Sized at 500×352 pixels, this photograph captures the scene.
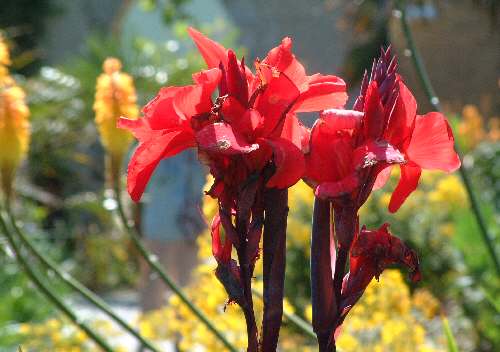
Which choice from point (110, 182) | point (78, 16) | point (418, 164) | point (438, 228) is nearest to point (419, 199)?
point (438, 228)

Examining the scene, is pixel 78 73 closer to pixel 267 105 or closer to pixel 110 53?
pixel 110 53

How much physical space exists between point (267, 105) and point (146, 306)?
3.96 metres

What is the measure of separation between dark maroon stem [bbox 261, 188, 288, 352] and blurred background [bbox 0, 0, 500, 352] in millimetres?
56

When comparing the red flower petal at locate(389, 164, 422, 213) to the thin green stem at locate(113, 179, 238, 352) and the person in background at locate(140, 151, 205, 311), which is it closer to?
the thin green stem at locate(113, 179, 238, 352)

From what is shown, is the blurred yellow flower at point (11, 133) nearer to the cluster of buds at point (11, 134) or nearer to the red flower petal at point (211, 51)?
the cluster of buds at point (11, 134)

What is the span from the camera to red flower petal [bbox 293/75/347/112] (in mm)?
774

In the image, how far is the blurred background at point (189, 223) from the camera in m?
2.88

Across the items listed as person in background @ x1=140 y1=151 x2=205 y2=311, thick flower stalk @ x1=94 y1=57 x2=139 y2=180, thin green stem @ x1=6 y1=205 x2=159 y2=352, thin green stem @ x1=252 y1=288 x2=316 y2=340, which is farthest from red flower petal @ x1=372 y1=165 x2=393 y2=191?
person in background @ x1=140 y1=151 x2=205 y2=311

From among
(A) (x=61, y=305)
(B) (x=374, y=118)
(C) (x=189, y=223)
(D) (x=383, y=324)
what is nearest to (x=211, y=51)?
(B) (x=374, y=118)

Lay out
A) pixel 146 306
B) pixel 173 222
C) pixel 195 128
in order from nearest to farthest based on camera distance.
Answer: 1. pixel 195 128
2. pixel 173 222
3. pixel 146 306

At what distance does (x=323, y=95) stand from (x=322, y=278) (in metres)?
0.16

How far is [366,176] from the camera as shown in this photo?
740mm

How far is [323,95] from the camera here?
78 cm

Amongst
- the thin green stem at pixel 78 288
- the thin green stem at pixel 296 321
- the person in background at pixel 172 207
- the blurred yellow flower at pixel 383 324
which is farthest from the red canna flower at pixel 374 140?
the person in background at pixel 172 207
